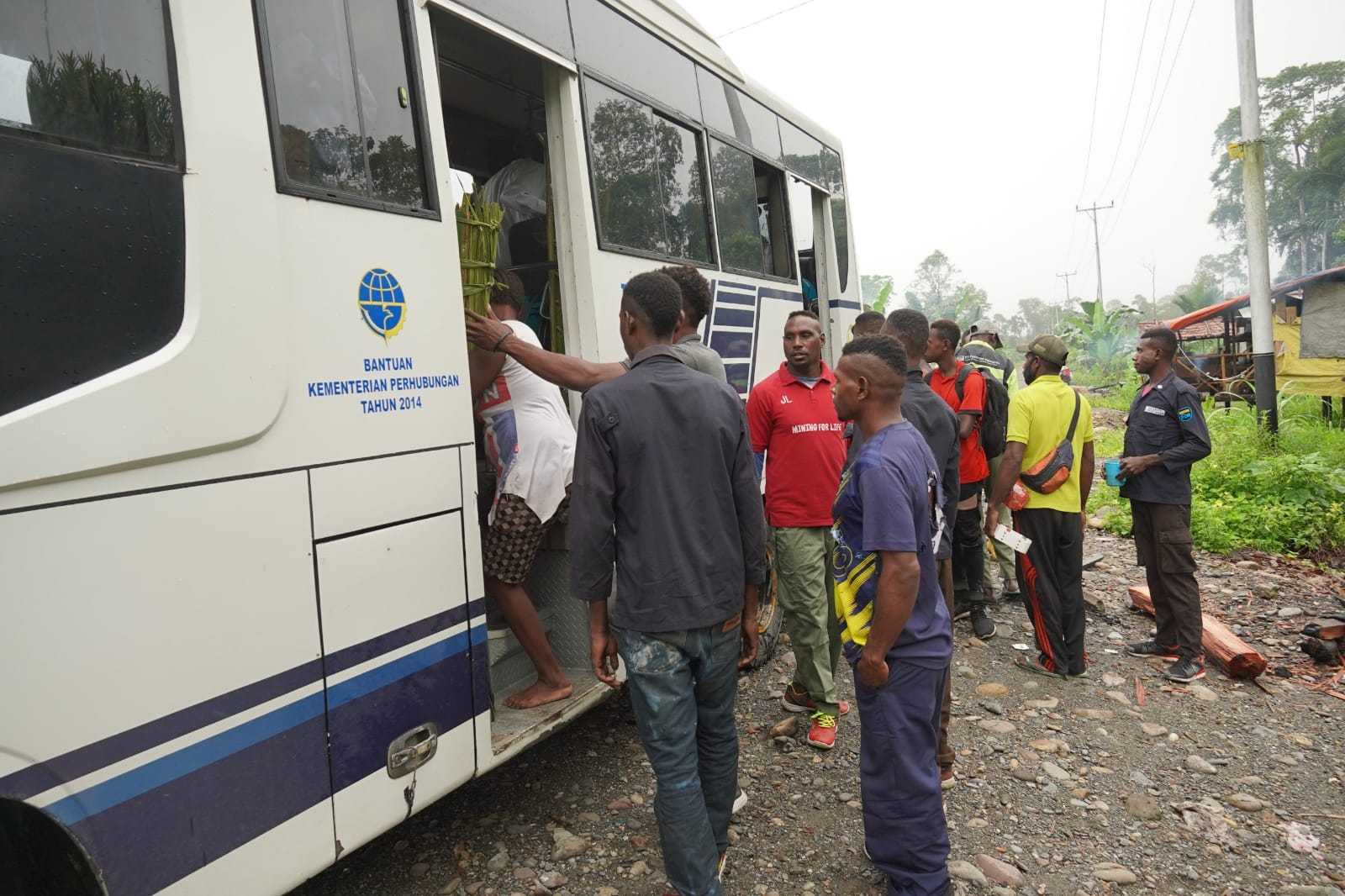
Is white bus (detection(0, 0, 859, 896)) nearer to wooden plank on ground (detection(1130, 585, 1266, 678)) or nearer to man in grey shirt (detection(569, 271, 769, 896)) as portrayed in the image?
man in grey shirt (detection(569, 271, 769, 896))

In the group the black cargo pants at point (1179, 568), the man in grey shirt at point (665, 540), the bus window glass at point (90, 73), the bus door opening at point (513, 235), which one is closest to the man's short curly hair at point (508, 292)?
the bus door opening at point (513, 235)

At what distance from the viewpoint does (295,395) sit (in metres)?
2.24

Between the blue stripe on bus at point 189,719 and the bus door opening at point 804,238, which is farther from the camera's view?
the bus door opening at point 804,238

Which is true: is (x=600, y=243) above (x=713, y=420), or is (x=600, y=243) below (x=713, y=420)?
above

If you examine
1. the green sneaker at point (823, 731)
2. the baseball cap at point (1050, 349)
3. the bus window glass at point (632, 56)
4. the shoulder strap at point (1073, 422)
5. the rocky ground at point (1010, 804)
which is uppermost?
the bus window glass at point (632, 56)

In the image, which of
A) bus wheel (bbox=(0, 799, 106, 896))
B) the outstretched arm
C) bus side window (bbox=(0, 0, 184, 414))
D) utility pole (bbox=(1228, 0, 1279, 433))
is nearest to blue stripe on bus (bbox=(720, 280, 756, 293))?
the outstretched arm

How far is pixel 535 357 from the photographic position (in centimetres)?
313

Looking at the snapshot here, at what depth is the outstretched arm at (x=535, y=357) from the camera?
307 cm

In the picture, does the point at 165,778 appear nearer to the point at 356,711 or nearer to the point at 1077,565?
the point at 356,711

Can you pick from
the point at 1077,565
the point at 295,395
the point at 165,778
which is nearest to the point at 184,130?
the point at 295,395

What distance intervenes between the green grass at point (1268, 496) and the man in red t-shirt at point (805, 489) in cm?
547

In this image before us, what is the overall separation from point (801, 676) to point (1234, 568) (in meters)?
5.11

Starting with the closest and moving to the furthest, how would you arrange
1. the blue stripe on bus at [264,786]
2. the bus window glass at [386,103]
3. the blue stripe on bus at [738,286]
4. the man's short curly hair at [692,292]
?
the blue stripe on bus at [264,786] → the bus window glass at [386,103] → the man's short curly hair at [692,292] → the blue stripe on bus at [738,286]

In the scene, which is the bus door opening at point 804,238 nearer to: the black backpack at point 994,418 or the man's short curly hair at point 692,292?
the black backpack at point 994,418
